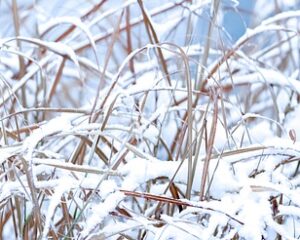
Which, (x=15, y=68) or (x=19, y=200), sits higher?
(x=15, y=68)

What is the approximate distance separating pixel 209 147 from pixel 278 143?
3.9 inches

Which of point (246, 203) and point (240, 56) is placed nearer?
point (246, 203)

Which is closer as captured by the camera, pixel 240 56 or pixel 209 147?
pixel 209 147

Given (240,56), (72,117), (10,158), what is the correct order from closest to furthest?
(10,158)
(72,117)
(240,56)

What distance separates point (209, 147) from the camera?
1.08 meters

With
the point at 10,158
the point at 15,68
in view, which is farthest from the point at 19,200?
the point at 15,68

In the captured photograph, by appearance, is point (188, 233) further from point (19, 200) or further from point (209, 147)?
point (19, 200)

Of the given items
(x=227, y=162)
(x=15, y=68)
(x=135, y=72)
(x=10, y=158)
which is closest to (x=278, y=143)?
(x=227, y=162)

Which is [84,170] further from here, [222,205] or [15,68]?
[15,68]

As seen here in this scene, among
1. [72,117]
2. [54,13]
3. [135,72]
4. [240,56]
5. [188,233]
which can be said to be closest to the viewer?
[188,233]

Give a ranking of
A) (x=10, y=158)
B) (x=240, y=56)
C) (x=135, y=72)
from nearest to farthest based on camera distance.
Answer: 1. (x=10, y=158)
2. (x=240, y=56)
3. (x=135, y=72)

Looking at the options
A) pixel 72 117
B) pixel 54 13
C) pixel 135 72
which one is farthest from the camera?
pixel 54 13

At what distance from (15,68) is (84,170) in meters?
0.85

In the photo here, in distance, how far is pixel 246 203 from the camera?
3.30 feet
